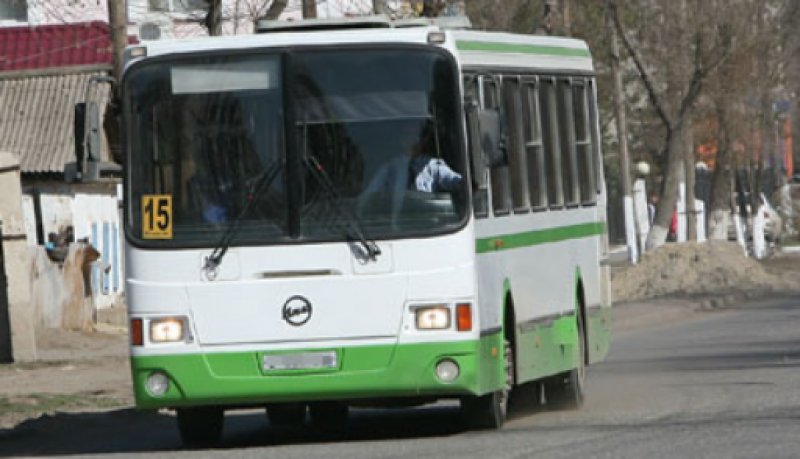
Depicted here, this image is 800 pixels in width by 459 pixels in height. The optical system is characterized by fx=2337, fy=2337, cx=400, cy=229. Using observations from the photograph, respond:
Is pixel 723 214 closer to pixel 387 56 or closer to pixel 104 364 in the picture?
pixel 104 364

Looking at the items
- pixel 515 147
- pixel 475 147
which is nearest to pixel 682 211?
pixel 515 147

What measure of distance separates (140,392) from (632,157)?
2488 inches

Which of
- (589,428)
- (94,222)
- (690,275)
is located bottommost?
(690,275)

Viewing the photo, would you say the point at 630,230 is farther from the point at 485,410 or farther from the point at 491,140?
the point at 491,140

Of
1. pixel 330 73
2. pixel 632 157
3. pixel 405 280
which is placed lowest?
pixel 632 157

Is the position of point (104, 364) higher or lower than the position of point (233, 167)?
lower

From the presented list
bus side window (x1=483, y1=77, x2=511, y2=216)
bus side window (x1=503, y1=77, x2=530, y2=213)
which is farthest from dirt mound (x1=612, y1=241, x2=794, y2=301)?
bus side window (x1=483, y1=77, x2=511, y2=216)

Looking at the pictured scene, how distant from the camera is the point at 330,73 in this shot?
48.9ft

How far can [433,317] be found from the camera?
575 inches

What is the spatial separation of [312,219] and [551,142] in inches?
128

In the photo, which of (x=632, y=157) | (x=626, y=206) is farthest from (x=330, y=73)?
(x=632, y=157)

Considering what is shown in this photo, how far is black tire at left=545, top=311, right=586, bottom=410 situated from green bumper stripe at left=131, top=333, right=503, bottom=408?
329 centimetres

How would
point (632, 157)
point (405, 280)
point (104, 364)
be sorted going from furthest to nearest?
point (632, 157), point (104, 364), point (405, 280)

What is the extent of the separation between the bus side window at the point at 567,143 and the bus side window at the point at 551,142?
0.48ft
